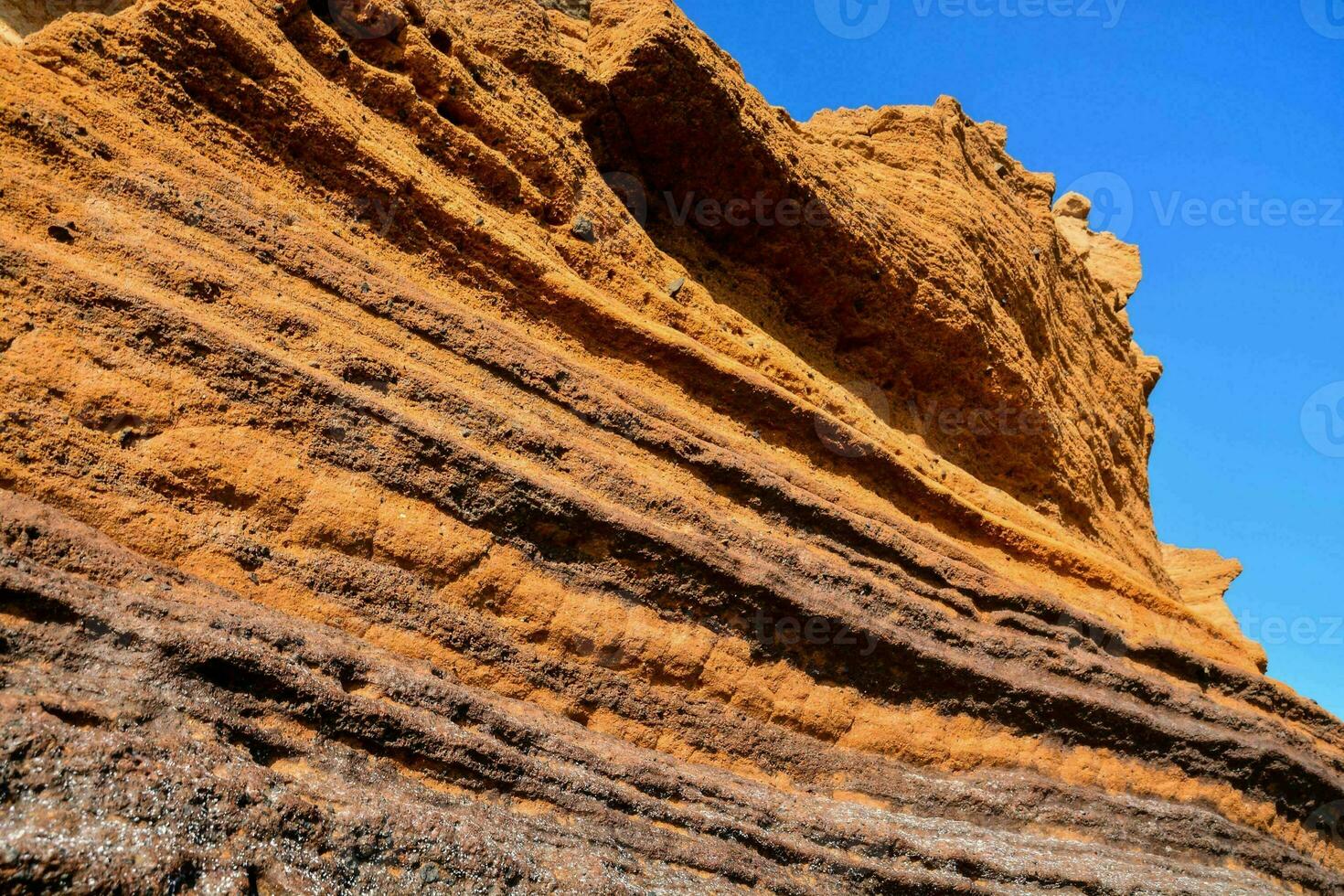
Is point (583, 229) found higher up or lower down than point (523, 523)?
higher up

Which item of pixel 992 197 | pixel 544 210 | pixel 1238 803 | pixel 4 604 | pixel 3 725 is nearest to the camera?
pixel 3 725

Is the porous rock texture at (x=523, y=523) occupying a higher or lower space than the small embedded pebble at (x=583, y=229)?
lower

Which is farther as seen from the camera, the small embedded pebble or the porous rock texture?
the small embedded pebble

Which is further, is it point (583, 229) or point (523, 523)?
point (583, 229)

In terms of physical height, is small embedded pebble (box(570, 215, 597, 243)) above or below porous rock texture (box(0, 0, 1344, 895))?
above

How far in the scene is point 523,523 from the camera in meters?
6.11

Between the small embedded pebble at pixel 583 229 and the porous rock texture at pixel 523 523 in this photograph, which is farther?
the small embedded pebble at pixel 583 229

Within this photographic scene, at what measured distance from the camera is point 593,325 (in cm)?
752

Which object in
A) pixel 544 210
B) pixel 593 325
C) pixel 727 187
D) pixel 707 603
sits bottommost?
pixel 707 603

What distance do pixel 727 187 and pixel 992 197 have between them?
5511 millimetres

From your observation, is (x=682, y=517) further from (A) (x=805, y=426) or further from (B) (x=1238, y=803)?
(B) (x=1238, y=803)

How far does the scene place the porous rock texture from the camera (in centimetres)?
434

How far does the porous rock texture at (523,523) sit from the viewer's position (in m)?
4.34

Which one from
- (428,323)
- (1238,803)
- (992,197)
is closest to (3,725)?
(428,323)
